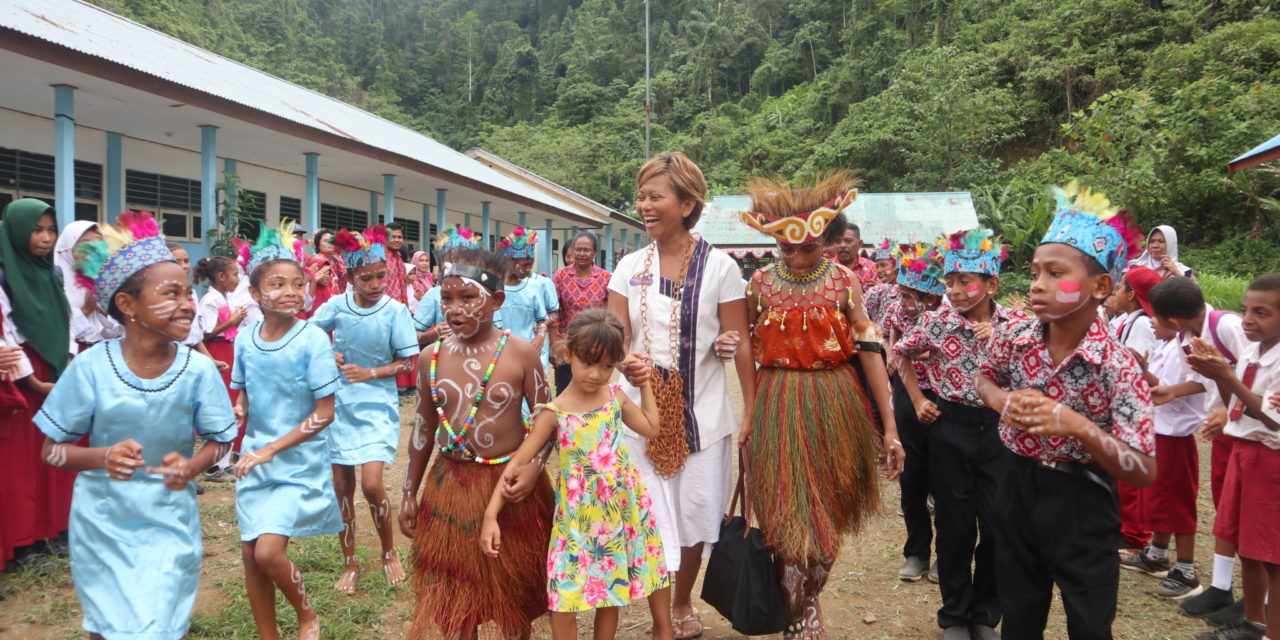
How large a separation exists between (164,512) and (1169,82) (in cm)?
2566

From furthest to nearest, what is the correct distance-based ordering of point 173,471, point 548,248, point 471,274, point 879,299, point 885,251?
point 548,248
point 885,251
point 879,299
point 471,274
point 173,471

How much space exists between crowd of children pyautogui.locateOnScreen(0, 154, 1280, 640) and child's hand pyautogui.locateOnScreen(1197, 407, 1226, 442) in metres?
0.02

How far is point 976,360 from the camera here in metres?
3.72

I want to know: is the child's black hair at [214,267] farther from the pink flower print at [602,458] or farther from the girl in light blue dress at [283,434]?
the pink flower print at [602,458]

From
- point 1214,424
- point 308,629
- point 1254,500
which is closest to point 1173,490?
point 1214,424

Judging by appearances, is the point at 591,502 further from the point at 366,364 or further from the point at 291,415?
the point at 366,364

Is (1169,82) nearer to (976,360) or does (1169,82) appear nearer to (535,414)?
(976,360)

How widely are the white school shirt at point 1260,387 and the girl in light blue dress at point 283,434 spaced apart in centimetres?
422

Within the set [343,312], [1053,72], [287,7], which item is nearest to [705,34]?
[287,7]

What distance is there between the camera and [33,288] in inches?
171

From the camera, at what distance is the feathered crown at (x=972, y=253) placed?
359cm

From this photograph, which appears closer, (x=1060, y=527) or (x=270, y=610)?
(x=1060, y=527)

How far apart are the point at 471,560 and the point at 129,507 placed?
122 cm

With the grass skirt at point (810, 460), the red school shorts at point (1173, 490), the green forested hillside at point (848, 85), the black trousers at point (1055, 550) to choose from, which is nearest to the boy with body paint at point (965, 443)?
the grass skirt at point (810, 460)
